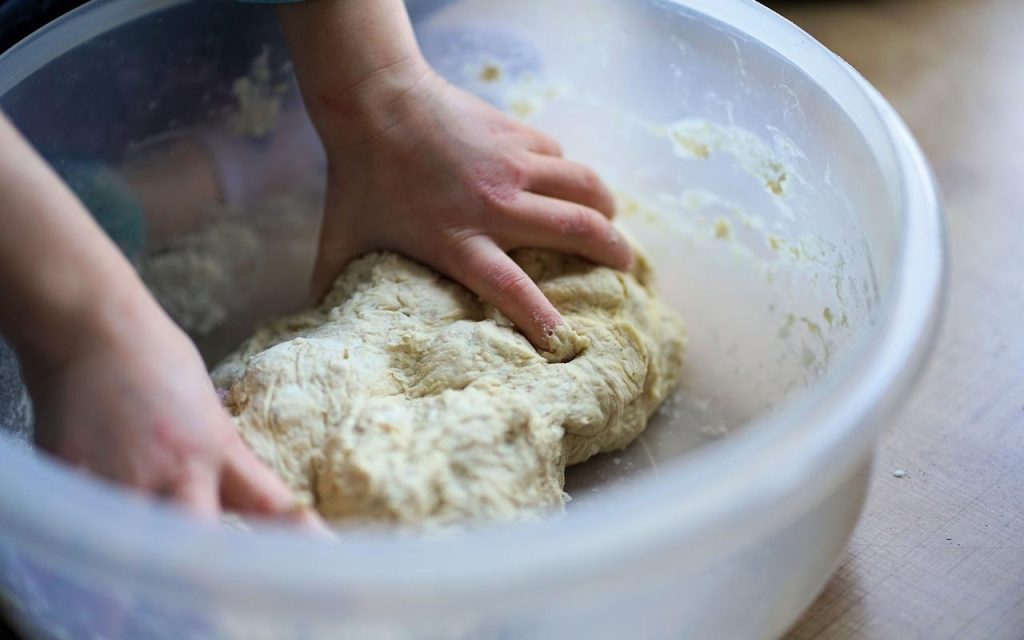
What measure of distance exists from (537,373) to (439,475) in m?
0.15

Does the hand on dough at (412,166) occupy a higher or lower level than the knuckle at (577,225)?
higher

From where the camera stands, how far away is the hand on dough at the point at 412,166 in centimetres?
88

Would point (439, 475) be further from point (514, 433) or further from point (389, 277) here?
point (389, 277)

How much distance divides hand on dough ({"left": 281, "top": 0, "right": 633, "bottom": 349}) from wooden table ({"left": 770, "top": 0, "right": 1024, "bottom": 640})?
12.4 inches

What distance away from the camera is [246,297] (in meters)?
1.08

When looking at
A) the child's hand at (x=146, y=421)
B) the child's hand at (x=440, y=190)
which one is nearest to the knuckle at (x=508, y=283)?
the child's hand at (x=440, y=190)

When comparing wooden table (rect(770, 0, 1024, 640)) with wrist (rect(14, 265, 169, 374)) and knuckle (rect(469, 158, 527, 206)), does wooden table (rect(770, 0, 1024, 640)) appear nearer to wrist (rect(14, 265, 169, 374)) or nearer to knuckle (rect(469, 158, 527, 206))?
knuckle (rect(469, 158, 527, 206))

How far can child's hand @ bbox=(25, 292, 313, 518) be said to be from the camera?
1.91ft

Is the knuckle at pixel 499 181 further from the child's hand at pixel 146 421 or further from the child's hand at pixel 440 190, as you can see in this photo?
the child's hand at pixel 146 421

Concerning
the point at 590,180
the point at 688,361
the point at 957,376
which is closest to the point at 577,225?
the point at 590,180

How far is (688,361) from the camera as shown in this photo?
3.29 ft

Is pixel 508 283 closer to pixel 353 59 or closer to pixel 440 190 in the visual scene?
pixel 440 190

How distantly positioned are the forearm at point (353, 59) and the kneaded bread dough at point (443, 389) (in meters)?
0.13

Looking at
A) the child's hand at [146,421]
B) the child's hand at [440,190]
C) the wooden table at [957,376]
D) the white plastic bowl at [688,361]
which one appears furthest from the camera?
the child's hand at [440,190]
